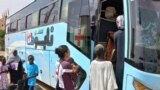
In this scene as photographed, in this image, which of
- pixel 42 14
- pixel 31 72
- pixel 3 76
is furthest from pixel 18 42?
pixel 3 76

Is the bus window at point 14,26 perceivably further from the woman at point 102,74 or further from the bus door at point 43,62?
the woman at point 102,74

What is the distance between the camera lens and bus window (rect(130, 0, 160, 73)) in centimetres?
719

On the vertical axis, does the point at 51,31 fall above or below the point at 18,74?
above

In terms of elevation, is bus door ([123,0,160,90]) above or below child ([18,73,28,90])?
above

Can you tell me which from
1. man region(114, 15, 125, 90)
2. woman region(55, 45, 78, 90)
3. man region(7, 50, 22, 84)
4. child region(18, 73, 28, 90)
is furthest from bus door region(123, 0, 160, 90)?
man region(7, 50, 22, 84)

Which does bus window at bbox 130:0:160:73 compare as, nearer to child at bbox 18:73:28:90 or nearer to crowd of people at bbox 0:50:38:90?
crowd of people at bbox 0:50:38:90

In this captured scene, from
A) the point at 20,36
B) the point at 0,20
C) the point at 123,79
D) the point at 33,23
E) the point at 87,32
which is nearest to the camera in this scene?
the point at 123,79

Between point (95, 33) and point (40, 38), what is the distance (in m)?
6.28

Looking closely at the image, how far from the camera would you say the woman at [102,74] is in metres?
6.95

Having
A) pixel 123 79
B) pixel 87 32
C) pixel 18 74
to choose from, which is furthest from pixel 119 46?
pixel 18 74

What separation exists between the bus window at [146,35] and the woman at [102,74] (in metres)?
0.57

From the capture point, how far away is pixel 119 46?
25.7 feet

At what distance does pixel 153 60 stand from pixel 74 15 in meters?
4.10

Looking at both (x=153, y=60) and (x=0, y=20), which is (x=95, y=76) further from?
(x=0, y=20)
